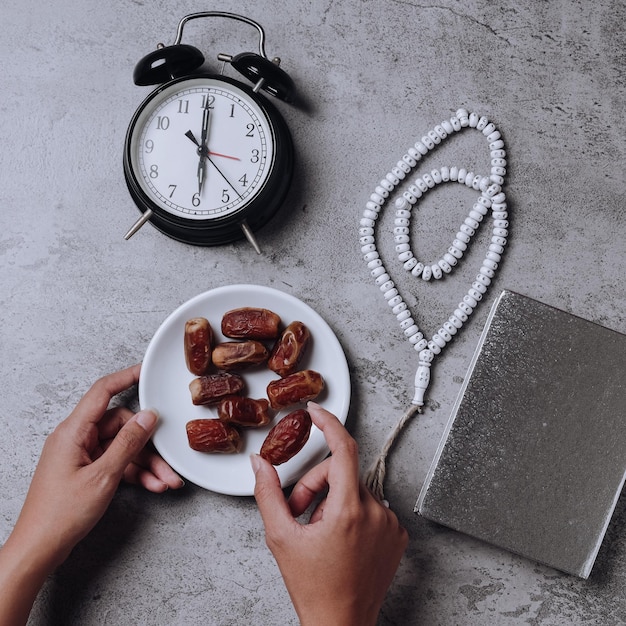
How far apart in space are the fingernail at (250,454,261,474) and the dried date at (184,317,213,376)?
18 cm

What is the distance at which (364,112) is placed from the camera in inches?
49.6

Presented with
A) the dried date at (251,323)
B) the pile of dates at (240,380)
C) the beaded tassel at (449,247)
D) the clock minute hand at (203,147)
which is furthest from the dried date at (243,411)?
the clock minute hand at (203,147)

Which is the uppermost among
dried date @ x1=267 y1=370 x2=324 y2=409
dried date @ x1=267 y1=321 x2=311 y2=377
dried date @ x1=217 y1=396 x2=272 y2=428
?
dried date @ x1=267 y1=321 x2=311 y2=377

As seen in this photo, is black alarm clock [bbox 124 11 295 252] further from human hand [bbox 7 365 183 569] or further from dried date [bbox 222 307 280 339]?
human hand [bbox 7 365 183 569]

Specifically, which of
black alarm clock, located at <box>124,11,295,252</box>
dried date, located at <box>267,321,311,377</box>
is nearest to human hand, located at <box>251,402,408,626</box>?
dried date, located at <box>267,321,311,377</box>

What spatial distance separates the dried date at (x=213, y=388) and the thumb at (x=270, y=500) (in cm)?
14

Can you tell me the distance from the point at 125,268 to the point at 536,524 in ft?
2.86

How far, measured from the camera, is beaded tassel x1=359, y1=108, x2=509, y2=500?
122 centimetres

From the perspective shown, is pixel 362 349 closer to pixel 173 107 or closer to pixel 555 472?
pixel 555 472

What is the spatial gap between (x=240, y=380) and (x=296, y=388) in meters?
0.11

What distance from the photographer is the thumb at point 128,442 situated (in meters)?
1.13

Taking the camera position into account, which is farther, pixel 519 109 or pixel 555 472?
pixel 519 109

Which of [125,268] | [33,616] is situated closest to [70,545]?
[33,616]

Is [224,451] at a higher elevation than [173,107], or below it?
below
